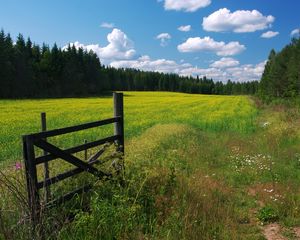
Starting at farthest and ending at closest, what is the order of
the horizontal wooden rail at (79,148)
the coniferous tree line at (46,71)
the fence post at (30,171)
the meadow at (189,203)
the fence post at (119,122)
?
the coniferous tree line at (46,71)
the fence post at (119,122)
the horizontal wooden rail at (79,148)
the meadow at (189,203)
the fence post at (30,171)

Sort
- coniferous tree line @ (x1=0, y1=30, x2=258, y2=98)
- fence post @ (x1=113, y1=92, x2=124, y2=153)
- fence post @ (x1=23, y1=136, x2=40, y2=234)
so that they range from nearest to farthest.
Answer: fence post @ (x1=23, y1=136, x2=40, y2=234), fence post @ (x1=113, y1=92, x2=124, y2=153), coniferous tree line @ (x1=0, y1=30, x2=258, y2=98)

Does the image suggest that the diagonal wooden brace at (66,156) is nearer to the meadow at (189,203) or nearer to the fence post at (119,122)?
the meadow at (189,203)

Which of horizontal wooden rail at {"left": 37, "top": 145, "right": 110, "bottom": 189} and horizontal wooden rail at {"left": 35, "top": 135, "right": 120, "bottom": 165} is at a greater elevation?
horizontal wooden rail at {"left": 35, "top": 135, "right": 120, "bottom": 165}

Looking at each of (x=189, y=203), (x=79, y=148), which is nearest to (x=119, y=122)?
(x=79, y=148)

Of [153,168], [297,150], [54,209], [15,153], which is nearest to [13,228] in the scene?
[54,209]

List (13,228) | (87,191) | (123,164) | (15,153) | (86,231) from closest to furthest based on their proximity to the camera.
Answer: (13,228)
(86,231)
(87,191)
(123,164)
(15,153)

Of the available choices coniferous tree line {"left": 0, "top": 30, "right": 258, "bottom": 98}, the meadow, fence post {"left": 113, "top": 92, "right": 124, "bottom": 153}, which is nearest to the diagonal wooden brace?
the meadow

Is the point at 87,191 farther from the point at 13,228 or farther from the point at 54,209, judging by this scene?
the point at 13,228

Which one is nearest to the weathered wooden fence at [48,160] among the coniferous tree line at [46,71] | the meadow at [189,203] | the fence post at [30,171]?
the fence post at [30,171]

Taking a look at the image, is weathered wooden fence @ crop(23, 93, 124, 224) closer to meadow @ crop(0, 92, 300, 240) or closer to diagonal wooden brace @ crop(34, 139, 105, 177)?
diagonal wooden brace @ crop(34, 139, 105, 177)

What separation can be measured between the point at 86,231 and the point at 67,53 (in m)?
77.3

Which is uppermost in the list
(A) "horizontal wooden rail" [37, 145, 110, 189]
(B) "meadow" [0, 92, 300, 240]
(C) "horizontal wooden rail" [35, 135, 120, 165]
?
(C) "horizontal wooden rail" [35, 135, 120, 165]

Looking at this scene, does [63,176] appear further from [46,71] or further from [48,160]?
[46,71]

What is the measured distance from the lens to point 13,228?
475cm
